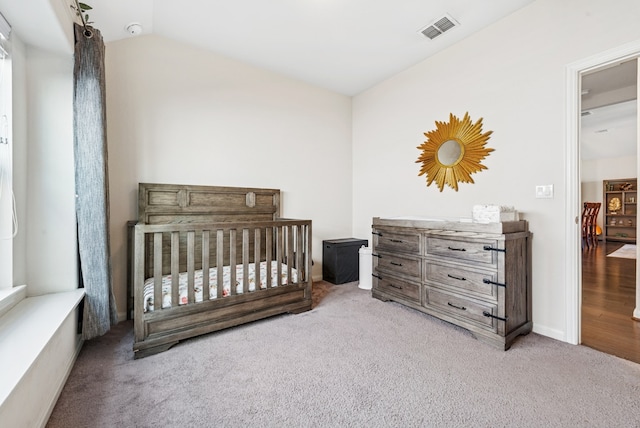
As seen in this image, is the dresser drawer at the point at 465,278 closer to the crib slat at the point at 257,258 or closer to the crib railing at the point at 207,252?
the crib railing at the point at 207,252

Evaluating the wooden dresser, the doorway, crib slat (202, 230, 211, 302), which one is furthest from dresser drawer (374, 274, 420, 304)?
crib slat (202, 230, 211, 302)

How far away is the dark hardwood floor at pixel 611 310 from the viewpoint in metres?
1.93

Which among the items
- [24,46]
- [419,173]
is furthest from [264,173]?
[24,46]

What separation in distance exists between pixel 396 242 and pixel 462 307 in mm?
780

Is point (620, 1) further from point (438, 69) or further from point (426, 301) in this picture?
point (426, 301)

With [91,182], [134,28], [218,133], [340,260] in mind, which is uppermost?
[134,28]

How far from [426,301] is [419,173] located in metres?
1.39

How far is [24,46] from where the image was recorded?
164 cm

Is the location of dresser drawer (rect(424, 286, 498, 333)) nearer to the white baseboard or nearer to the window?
the white baseboard

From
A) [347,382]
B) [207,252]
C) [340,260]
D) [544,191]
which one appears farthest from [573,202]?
[207,252]

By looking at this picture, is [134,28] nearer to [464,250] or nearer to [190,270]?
[190,270]

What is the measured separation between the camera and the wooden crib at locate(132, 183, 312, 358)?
1856mm

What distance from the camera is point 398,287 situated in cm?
264

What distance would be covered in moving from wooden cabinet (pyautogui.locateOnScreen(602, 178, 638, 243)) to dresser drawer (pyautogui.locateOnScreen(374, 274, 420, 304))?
781 centimetres
